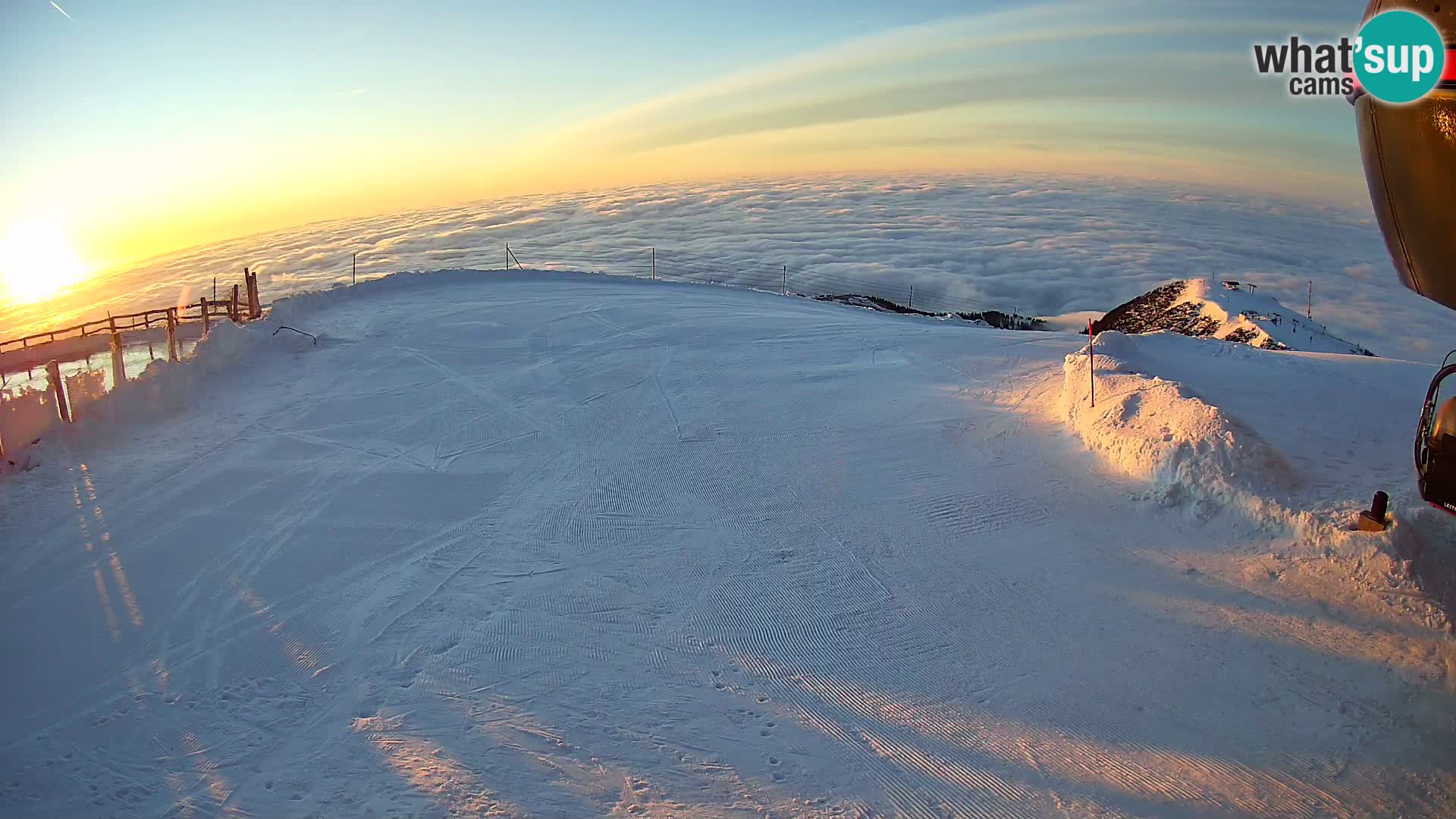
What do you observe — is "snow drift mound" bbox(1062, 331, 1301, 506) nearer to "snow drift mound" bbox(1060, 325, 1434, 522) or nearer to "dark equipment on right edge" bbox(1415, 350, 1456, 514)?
"snow drift mound" bbox(1060, 325, 1434, 522)

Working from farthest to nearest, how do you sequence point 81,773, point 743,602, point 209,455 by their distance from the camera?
point 209,455 < point 743,602 < point 81,773

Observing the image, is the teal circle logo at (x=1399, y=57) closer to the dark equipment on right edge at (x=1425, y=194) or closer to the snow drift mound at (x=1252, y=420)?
the dark equipment on right edge at (x=1425, y=194)

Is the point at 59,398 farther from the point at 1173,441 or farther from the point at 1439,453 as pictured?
the point at 1439,453

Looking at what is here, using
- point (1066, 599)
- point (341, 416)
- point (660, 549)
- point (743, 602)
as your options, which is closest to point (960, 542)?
point (1066, 599)

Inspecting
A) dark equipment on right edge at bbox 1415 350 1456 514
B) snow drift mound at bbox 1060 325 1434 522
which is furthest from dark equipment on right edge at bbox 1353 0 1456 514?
snow drift mound at bbox 1060 325 1434 522

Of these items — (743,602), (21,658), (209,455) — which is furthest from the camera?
(209,455)

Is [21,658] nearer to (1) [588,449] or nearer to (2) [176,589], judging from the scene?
(2) [176,589]

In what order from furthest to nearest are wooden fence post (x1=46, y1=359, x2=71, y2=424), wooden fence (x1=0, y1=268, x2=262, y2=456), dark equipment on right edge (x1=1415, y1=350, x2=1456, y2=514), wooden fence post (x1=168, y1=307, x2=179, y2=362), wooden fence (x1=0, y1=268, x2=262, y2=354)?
1. wooden fence (x1=0, y1=268, x2=262, y2=354)
2. wooden fence post (x1=168, y1=307, x2=179, y2=362)
3. wooden fence (x1=0, y1=268, x2=262, y2=456)
4. wooden fence post (x1=46, y1=359, x2=71, y2=424)
5. dark equipment on right edge (x1=1415, y1=350, x2=1456, y2=514)
